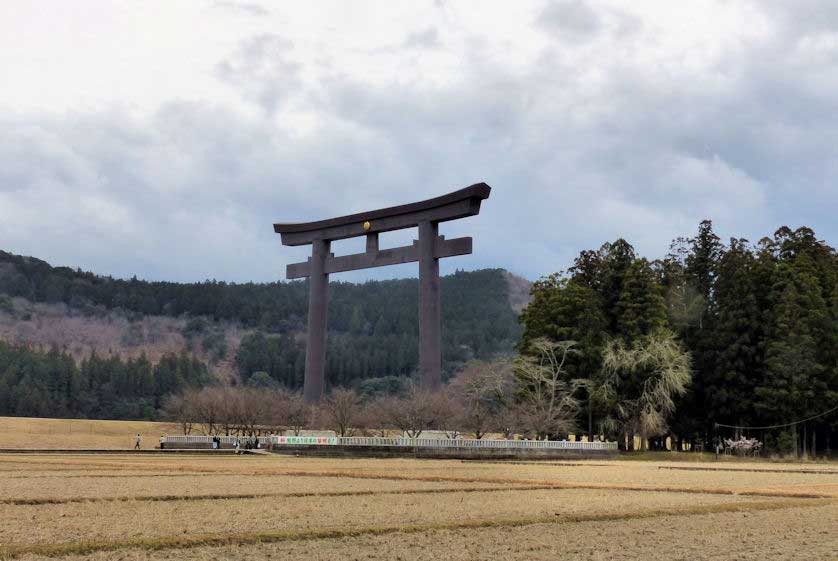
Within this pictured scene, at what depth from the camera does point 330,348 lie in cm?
13988

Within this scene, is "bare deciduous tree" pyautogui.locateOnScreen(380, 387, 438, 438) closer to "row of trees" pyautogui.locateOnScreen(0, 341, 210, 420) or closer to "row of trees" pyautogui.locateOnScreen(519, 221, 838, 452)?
"row of trees" pyautogui.locateOnScreen(519, 221, 838, 452)

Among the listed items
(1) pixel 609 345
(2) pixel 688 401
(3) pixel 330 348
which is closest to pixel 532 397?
(1) pixel 609 345

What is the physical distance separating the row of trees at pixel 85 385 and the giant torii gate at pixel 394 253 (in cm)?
4868

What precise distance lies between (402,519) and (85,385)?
10025 centimetres

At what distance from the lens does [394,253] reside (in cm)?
4844

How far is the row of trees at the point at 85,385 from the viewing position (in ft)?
311

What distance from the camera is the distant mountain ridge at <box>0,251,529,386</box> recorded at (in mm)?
147500

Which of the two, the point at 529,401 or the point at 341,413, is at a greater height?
the point at 529,401

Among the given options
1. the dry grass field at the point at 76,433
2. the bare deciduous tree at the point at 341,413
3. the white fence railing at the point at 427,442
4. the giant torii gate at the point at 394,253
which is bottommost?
the dry grass field at the point at 76,433

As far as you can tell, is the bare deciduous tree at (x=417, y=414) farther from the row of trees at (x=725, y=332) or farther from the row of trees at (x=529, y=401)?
the row of trees at (x=725, y=332)

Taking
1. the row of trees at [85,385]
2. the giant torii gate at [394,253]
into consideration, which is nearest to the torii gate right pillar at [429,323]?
the giant torii gate at [394,253]

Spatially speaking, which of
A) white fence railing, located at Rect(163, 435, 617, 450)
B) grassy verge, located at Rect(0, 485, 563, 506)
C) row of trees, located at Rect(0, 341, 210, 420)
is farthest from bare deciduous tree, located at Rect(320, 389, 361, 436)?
row of trees, located at Rect(0, 341, 210, 420)

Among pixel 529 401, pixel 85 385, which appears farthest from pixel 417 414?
pixel 85 385

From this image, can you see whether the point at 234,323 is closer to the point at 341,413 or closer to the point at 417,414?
the point at 341,413
